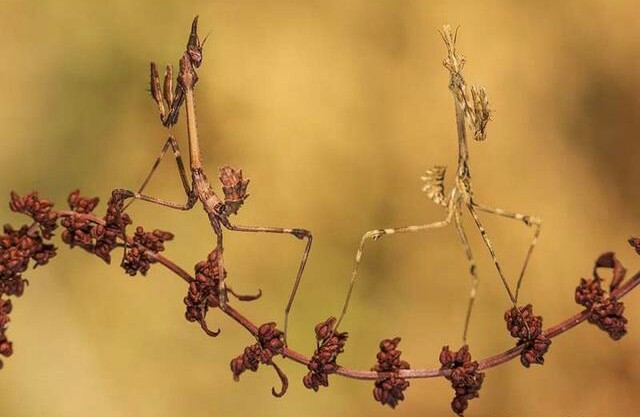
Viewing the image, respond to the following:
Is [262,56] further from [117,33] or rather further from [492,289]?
[492,289]

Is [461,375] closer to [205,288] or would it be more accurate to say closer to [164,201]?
[205,288]

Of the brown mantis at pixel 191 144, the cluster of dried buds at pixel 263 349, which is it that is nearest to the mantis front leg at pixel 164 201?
the brown mantis at pixel 191 144

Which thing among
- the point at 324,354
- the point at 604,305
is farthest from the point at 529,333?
the point at 324,354

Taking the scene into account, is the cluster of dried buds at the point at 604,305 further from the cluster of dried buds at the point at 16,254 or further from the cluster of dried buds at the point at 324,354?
the cluster of dried buds at the point at 16,254

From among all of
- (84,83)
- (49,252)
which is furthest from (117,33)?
(49,252)

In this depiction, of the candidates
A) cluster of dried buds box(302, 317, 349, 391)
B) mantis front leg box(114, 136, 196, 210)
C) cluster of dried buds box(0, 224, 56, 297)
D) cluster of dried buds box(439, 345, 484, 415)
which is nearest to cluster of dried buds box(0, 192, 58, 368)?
cluster of dried buds box(0, 224, 56, 297)

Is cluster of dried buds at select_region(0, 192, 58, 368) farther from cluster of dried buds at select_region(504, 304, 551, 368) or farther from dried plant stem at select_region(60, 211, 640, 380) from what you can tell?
cluster of dried buds at select_region(504, 304, 551, 368)
